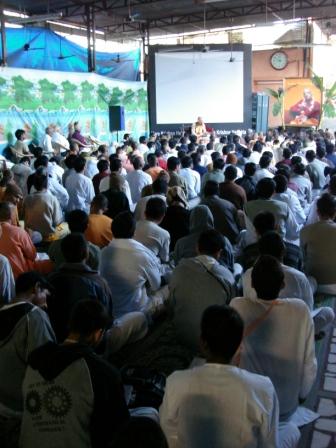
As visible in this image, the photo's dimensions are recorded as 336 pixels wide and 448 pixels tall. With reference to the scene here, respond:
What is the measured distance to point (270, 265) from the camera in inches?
89.4

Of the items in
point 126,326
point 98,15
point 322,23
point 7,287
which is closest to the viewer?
point 7,287

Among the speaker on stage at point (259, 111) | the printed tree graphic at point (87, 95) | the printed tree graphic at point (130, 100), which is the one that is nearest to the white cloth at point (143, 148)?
the printed tree graphic at point (87, 95)

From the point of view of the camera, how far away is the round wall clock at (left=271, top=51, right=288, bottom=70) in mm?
19302

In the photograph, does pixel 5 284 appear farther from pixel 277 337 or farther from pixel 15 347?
pixel 277 337

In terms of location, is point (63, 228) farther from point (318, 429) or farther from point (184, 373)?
point (184, 373)

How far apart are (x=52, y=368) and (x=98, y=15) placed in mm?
15527

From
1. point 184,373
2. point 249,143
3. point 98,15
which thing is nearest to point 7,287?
point 184,373

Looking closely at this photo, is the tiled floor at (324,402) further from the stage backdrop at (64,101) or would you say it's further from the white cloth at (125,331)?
the stage backdrop at (64,101)

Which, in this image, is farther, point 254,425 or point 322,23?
point 322,23

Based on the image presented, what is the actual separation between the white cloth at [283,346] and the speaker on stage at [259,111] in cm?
1319

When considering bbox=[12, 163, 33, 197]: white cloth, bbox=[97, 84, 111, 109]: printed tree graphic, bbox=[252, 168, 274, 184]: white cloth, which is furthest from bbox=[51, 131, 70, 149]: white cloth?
bbox=[252, 168, 274, 184]: white cloth

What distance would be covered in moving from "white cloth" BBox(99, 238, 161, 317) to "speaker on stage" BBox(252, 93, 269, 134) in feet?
39.5

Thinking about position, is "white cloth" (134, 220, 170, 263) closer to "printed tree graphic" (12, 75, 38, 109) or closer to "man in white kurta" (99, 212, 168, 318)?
"man in white kurta" (99, 212, 168, 318)

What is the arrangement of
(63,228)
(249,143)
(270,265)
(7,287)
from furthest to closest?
(249,143)
(63,228)
(7,287)
(270,265)
